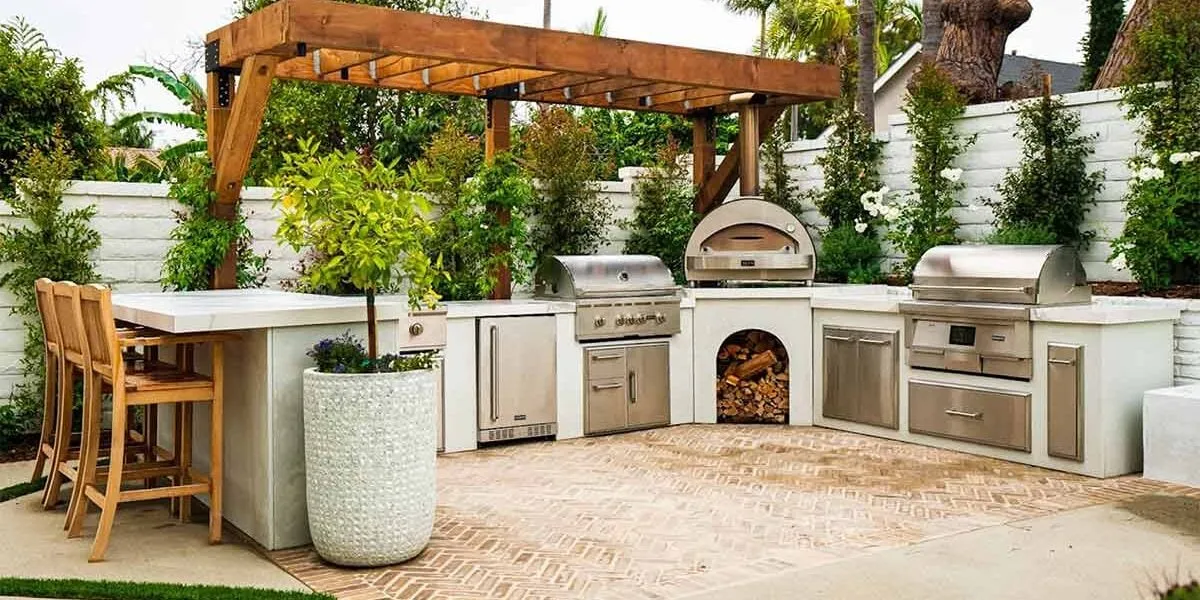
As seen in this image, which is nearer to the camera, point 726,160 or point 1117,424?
point 1117,424

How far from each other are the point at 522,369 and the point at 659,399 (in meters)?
1.19

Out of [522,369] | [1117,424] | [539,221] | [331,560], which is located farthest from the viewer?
[539,221]

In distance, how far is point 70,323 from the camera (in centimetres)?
551

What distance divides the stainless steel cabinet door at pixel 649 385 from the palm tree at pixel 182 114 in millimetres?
7287

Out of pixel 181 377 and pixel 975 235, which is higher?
pixel 975 235

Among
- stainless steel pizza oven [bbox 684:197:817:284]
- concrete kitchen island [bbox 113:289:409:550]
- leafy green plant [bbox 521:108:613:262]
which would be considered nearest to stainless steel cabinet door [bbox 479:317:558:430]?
leafy green plant [bbox 521:108:613:262]

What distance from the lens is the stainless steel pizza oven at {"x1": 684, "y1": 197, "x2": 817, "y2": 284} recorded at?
27.8 feet

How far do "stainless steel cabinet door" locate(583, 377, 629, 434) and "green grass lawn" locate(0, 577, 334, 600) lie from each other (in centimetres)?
372

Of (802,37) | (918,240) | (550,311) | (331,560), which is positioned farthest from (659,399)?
(802,37)

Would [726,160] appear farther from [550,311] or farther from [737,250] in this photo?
[550,311]

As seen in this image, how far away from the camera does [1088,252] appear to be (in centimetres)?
798

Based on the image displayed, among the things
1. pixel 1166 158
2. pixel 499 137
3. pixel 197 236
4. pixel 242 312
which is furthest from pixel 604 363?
pixel 1166 158

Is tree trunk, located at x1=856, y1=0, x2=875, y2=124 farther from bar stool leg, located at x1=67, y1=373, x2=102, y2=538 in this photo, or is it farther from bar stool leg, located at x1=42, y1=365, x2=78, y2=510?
bar stool leg, located at x1=67, y1=373, x2=102, y2=538

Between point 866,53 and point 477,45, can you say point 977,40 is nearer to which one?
point 866,53
